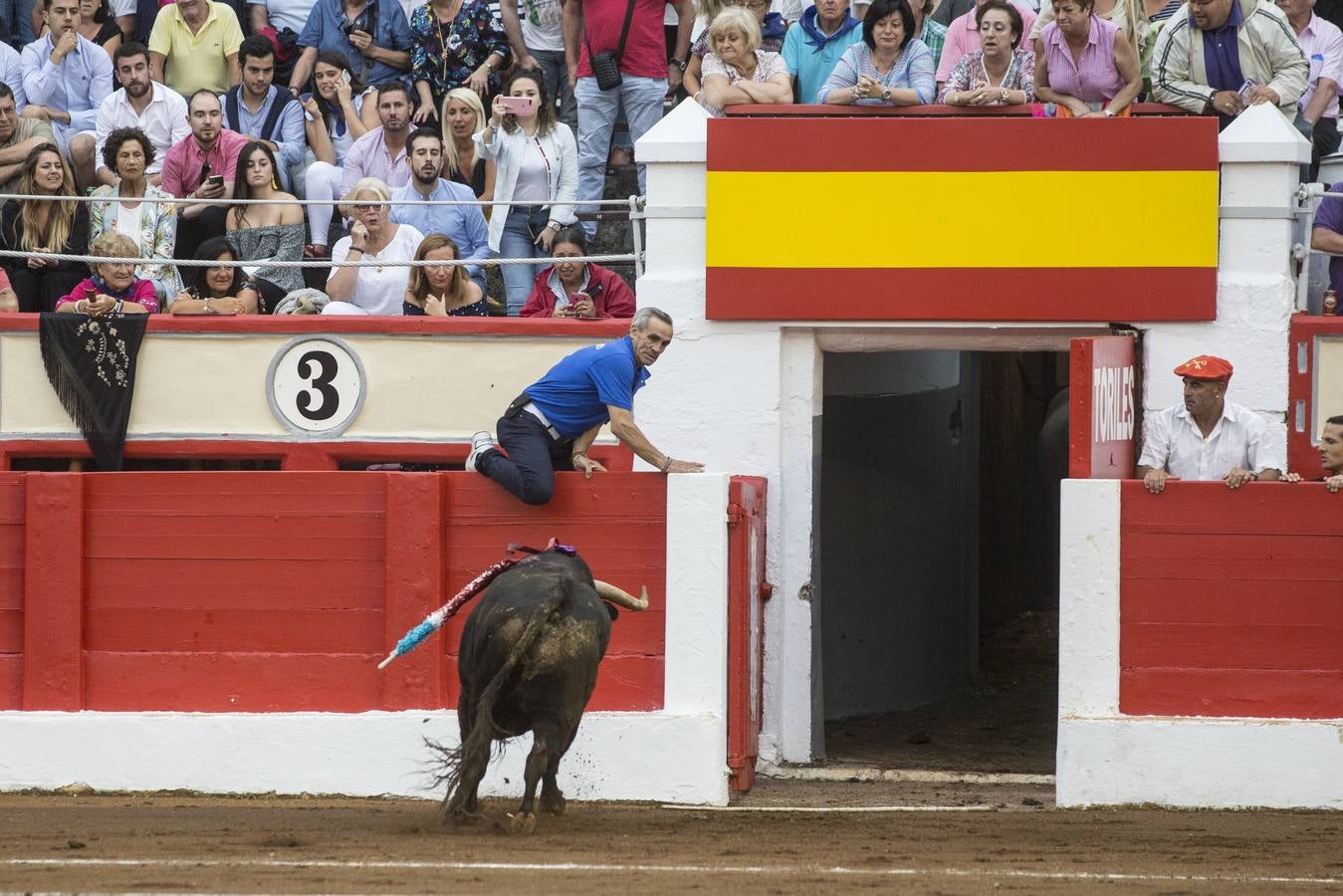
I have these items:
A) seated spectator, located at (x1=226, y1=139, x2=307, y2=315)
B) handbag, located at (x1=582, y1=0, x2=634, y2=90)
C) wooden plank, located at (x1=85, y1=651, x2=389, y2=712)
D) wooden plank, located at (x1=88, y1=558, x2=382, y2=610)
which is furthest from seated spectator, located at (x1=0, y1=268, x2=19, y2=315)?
handbag, located at (x1=582, y1=0, x2=634, y2=90)

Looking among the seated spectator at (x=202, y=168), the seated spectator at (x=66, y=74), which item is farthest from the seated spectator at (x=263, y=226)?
the seated spectator at (x=66, y=74)

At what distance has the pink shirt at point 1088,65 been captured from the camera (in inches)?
358

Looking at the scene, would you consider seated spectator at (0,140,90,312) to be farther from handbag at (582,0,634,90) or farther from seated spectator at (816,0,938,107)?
seated spectator at (816,0,938,107)

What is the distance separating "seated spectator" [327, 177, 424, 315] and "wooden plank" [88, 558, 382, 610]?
2.63m

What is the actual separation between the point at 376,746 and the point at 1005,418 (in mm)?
8176

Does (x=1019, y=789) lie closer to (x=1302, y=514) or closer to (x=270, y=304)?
(x=1302, y=514)

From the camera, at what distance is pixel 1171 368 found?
29.8 feet

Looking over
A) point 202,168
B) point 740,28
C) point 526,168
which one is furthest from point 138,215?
point 740,28

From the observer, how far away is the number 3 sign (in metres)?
10.5

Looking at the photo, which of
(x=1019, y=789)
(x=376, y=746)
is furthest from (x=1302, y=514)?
(x=376, y=746)

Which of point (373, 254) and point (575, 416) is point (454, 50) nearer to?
point (373, 254)

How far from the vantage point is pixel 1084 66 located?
9.18 m

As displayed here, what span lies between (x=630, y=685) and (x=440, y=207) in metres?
3.71

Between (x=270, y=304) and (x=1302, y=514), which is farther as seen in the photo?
(x=270, y=304)
